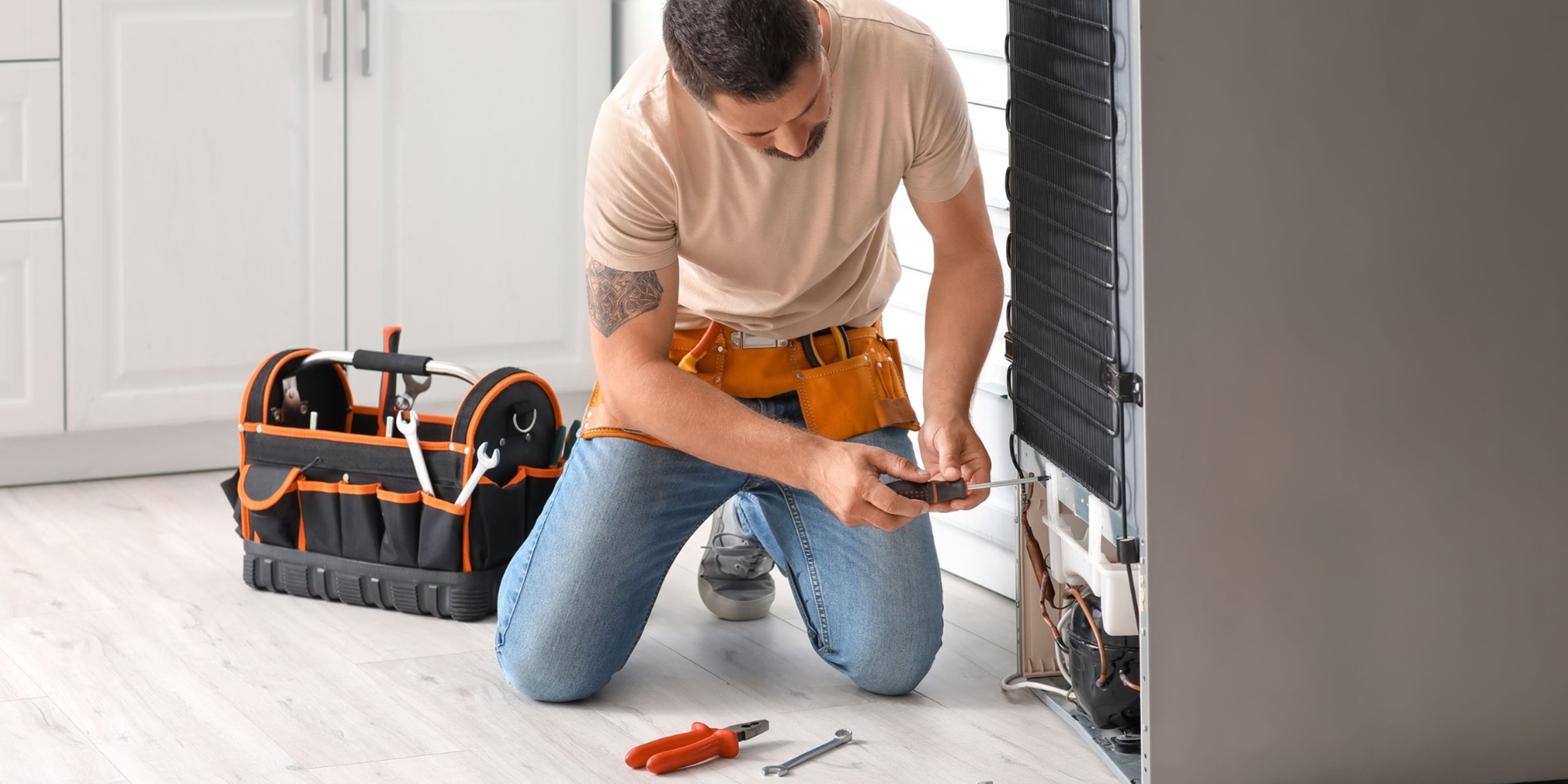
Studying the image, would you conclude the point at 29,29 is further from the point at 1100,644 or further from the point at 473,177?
the point at 1100,644

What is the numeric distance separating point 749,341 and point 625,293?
22 centimetres

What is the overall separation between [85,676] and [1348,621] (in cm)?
139

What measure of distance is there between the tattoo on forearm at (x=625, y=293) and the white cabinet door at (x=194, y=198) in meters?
1.34

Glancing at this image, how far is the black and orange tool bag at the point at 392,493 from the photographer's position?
2201 millimetres

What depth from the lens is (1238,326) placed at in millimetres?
1535

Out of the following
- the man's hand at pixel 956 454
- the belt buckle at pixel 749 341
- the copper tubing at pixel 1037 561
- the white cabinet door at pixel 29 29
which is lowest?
the copper tubing at pixel 1037 561

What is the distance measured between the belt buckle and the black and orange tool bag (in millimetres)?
362

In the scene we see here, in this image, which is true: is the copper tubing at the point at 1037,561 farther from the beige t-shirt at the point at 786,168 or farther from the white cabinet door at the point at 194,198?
the white cabinet door at the point at 194,198

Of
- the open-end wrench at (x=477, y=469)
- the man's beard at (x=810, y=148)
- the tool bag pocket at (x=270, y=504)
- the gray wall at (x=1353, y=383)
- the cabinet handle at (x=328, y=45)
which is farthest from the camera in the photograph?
the cabinet handle at (x=328, y=45)

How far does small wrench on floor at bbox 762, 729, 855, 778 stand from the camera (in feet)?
5.82

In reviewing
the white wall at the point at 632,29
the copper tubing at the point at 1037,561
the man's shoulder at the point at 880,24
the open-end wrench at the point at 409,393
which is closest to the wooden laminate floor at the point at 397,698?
the copper tubing at the point at 1037,561

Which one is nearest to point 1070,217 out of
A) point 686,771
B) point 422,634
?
point 686,771

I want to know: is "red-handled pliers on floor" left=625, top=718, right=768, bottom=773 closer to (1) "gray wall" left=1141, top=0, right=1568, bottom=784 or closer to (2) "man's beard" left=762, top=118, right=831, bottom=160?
(1) "gray wall" left=1141, top=0, right=1568, bottom=784

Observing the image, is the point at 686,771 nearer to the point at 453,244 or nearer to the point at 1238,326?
the point at 1238,326
